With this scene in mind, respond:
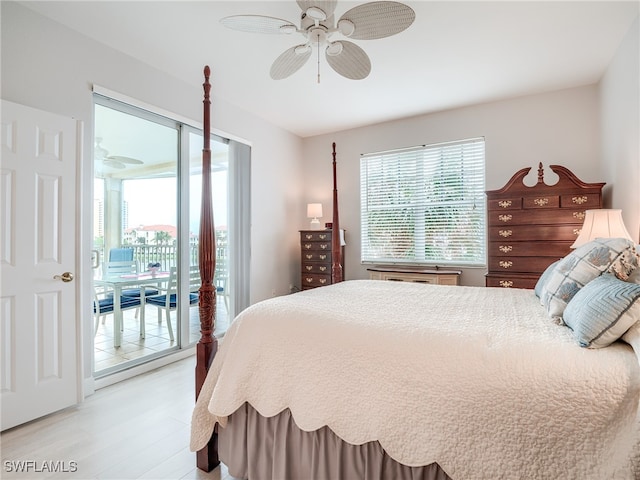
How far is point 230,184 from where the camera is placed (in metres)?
4.00

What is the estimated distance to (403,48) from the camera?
8.77ft

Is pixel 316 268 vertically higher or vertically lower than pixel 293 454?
higher

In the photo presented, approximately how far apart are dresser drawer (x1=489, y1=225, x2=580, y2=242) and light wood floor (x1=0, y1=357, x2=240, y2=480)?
3.07m

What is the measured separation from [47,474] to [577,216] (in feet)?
13.7

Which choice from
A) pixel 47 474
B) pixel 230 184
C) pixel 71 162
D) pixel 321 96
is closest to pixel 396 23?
pixel 321 96

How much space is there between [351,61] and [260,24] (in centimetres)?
65

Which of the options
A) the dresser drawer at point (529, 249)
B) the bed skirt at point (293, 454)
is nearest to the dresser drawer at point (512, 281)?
the dresser drawer at point (529, 249)

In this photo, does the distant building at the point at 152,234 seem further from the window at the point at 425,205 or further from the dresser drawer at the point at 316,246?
the window at the point at 425,205

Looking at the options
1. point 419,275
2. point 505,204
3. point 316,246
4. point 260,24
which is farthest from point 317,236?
point 260,24

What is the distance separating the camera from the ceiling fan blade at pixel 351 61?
82.4 inches

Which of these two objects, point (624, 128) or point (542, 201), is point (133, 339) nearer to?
point (542, 201)

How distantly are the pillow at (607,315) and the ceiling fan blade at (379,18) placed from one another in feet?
5.09

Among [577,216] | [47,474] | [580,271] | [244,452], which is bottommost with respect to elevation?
[47,474]

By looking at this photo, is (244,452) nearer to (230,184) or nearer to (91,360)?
(91,360)
